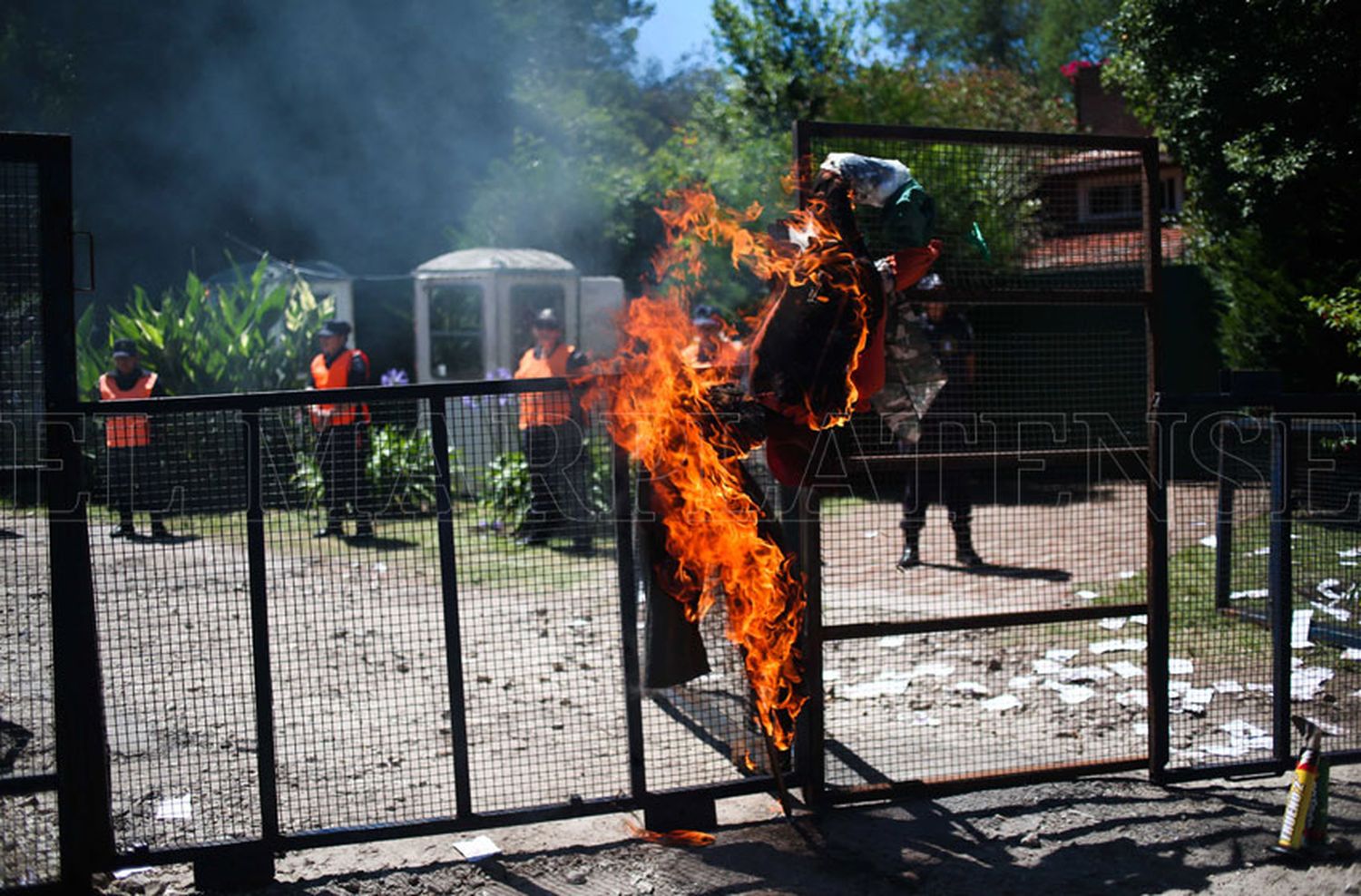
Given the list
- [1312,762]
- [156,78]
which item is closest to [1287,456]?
[1312,762]

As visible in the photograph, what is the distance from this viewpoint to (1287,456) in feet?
17.8

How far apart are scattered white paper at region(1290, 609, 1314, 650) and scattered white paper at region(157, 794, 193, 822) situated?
569 cm

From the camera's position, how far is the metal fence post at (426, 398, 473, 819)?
455 centimetres

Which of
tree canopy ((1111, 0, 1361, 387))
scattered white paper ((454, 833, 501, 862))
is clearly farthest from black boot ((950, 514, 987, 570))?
scattered white paper ((454, 833, 501, 862))

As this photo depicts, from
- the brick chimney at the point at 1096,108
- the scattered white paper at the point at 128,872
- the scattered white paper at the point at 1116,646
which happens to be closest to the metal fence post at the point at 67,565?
the scattered white paper at the point at 128,872

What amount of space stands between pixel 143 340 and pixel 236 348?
1046 millimetres

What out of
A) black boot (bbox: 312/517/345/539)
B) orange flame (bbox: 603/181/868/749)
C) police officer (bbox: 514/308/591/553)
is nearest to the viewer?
orange flame (bbox: 603/181/868/749)

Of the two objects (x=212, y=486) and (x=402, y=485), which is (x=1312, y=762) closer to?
(x=402, y=485)

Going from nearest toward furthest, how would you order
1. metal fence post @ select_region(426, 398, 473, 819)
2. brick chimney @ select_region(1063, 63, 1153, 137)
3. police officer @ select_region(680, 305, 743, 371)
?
metal fence post @ select_region(426, 398, 473, 819) < police officer @ select_region(680, 305, 743, 371) < brick chimney @ select_region(1063, 63, 1153, 137)

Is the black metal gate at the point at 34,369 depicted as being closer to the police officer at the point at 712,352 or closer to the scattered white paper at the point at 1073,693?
the police officer at the point at 712,352

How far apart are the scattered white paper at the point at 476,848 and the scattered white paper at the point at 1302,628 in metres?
4.60

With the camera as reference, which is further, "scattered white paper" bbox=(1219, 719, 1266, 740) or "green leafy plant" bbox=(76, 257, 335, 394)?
"green leafy plant" bbox=(76, 257, 335, 394)

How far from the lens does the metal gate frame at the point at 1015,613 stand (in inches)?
193

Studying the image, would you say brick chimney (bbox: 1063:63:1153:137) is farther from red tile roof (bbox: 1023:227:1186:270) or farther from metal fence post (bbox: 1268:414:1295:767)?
metal fence post (bbox: 1268:414:1295:767)
